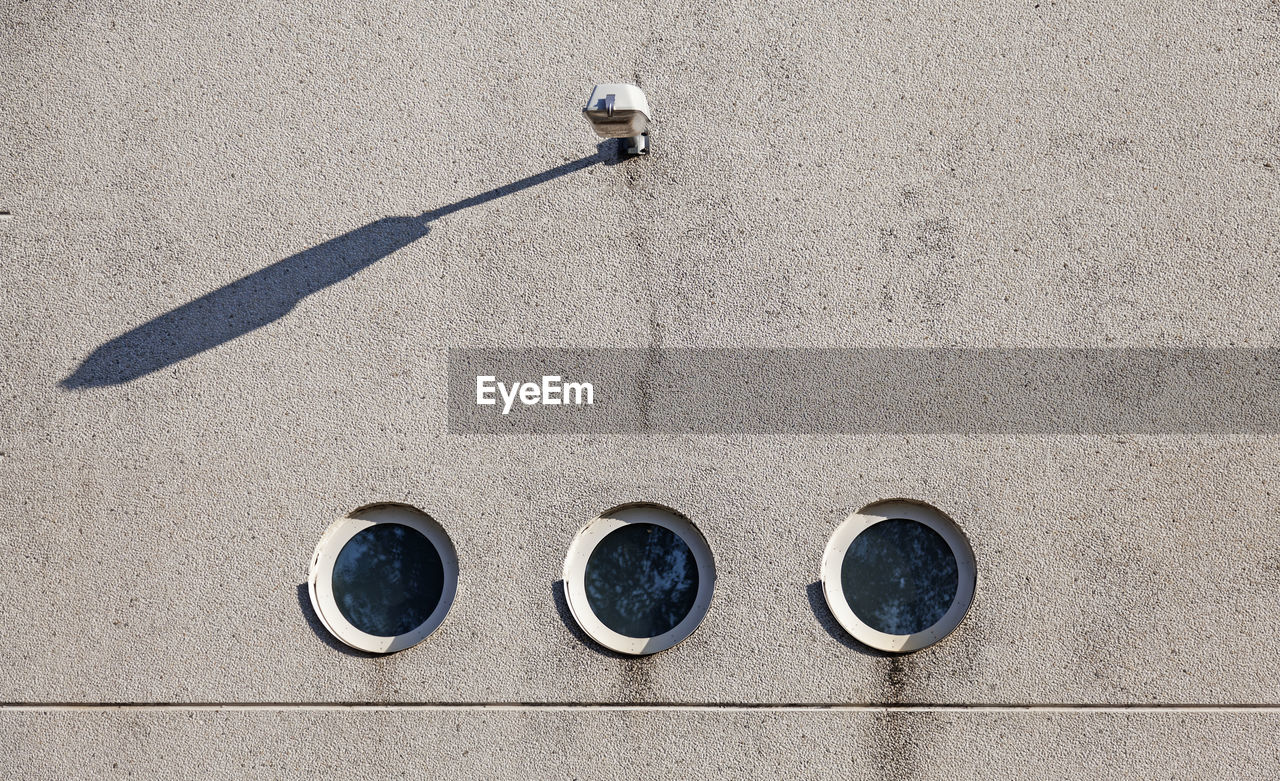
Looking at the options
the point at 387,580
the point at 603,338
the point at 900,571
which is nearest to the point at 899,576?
the point at 900,571

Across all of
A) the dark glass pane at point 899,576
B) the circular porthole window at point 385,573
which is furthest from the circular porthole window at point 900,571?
the circular porthole window at point 385,573

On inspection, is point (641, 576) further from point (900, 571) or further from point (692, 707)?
point (900, 571)

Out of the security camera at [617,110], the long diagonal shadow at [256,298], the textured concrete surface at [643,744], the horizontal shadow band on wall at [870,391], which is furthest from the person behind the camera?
the long diagonal shadow at [256,298]

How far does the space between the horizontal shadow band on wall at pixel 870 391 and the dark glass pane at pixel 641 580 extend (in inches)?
25.7

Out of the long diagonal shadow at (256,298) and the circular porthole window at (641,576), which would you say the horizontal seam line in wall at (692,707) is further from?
the long diagonal shadow at (256,298)

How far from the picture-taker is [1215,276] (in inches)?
195

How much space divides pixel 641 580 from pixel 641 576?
23 mm

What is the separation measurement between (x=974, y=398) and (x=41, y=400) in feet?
18.3

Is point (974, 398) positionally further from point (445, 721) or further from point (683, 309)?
point (445, 721)

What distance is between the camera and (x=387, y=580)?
200 inches

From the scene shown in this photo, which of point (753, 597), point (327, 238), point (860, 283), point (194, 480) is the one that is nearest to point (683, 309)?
point (860, 283)

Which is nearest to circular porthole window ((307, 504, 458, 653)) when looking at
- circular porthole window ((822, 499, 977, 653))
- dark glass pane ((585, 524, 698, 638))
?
dark glass pane ((585, 524, 698, 638))

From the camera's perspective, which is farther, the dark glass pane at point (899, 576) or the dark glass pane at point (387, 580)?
the dark glass pane at point (387, 580)

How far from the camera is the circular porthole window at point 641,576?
16.3 feet
